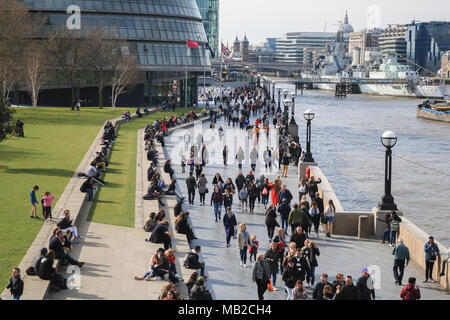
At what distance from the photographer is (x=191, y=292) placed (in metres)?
13.6

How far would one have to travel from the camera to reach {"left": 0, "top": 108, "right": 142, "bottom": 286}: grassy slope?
19.1 m

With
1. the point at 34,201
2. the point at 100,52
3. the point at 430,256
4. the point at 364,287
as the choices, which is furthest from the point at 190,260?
the point at 100,52

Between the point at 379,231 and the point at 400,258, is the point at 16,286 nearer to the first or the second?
the point at 400,258

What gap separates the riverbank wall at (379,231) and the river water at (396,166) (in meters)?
4.63

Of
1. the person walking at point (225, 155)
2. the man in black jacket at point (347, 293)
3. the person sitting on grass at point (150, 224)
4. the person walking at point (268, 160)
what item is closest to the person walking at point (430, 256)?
the man in black jacket at point (347, 293)

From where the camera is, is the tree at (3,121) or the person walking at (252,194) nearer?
the person walking at (252,194)

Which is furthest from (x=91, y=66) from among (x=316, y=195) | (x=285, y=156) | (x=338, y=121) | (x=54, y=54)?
(x=316, y=195)

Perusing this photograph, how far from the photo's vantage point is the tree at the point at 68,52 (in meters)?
69.7

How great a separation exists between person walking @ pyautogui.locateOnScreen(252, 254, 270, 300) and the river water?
13.1 meters

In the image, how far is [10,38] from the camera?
45062 mm

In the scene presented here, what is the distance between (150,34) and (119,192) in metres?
60.6

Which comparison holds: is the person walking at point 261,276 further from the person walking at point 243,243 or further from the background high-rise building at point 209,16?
the background high-rise building at point 209,16

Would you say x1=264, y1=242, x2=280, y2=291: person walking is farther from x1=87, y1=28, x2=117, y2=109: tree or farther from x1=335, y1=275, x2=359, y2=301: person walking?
x1=87, y1=28, x2=117, y2=109: tree

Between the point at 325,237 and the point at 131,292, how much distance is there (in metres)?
9.49
